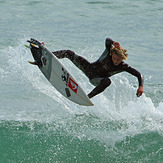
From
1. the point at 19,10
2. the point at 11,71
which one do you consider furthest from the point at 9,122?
the point at 19,10

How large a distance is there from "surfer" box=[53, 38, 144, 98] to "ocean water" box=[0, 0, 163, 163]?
1208mm

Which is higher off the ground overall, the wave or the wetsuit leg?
the wetsuit leg

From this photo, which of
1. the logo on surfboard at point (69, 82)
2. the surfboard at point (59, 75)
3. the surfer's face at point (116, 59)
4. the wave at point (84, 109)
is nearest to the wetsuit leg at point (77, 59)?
the surfboard at point (59, 75)

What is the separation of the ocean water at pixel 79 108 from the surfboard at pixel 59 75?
0.99 meters

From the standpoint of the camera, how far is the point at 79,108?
839 cm

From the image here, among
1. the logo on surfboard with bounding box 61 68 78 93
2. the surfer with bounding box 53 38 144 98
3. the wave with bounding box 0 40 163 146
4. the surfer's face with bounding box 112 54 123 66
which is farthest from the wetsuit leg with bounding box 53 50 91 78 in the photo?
the wave with bounding box 0 40 163 146

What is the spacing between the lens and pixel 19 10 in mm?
19625

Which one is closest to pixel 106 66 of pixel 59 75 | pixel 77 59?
pixel 77 59

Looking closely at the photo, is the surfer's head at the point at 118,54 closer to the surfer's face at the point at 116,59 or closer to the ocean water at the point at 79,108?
the surfer's face at the point at 116,59

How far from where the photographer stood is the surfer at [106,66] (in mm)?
6344

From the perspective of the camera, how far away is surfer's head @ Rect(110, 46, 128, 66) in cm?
626

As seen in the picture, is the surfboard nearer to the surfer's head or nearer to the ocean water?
the surfer's head

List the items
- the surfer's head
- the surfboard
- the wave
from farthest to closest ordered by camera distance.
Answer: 1. the wave
2. the surfboard
3. the surfer's head

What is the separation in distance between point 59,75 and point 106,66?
977 mm
